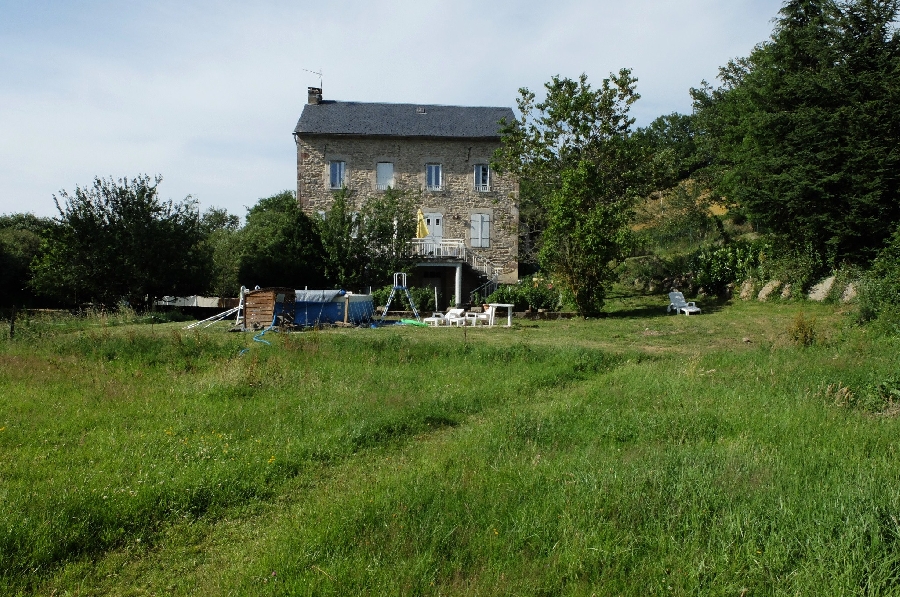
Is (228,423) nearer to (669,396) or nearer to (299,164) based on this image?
(669,396)

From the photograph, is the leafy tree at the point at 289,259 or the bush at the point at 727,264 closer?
the bush at the point at 727,264

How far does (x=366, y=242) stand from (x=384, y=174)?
246 inches

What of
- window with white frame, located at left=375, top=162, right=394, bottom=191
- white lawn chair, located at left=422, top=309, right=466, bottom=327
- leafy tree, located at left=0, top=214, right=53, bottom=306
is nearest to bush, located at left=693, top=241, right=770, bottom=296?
white lawn chair, located at left=422, top=309, right=466, bottom=327

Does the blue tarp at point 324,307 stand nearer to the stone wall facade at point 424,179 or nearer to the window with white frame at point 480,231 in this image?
the stone wall facade at point 424,179

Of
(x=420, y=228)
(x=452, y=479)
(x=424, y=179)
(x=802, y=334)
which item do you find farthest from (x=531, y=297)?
(x=452, y=479)

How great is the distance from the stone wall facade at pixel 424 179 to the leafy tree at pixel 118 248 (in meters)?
8.23

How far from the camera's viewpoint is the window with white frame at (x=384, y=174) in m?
30.8

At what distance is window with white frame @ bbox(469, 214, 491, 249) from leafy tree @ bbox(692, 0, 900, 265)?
1223 cm

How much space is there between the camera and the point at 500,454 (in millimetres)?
5992

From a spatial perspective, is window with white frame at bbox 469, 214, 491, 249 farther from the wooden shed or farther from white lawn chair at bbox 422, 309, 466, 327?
the wooden shed

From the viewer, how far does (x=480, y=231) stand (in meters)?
31.0

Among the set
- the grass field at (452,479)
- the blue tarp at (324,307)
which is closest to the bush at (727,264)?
the grass field at (452,479)

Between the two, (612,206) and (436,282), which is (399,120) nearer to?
(436,282)

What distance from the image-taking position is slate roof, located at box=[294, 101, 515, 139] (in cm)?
3056
